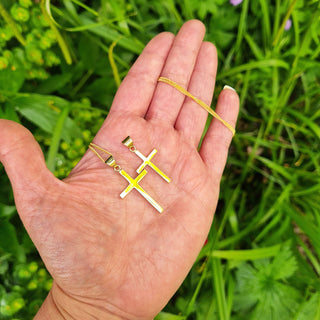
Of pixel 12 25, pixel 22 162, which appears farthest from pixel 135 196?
pixel 12 25

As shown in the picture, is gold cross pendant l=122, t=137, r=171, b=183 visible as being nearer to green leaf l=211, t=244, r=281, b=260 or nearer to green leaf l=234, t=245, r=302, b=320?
green leaf l=211, t=244, r=281, b=260

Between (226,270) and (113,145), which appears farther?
(226,270)

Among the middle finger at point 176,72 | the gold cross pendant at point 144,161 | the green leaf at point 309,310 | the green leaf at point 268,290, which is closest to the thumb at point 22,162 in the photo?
the gold cross pendant at point 144,161

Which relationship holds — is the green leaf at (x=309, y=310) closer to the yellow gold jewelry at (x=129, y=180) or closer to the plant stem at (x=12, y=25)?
the yellow gold jewelry at (x=129, y=180)

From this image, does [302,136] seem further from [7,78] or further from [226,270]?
[7,78]

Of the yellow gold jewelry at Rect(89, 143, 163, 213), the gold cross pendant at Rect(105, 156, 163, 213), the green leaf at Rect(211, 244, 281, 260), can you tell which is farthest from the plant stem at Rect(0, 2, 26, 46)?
the green leaf at Rect(211, 244, 281, 260)

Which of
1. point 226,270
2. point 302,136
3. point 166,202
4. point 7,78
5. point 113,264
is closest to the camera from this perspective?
point 113,264

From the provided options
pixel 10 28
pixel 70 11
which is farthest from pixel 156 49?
pixel 10 28
